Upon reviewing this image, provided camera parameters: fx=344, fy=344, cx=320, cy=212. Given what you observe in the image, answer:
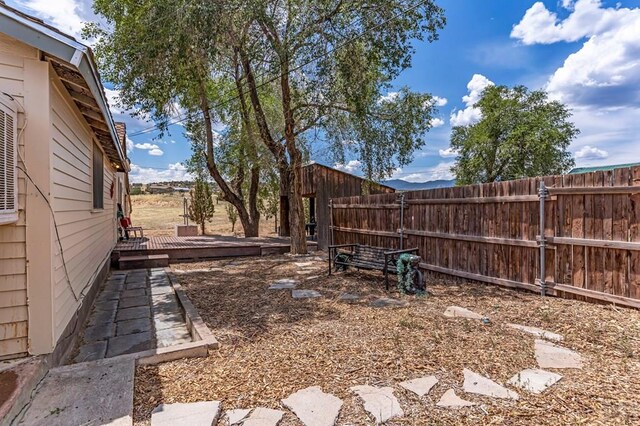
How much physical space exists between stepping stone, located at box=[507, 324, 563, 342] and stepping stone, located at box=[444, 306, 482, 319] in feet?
1.30

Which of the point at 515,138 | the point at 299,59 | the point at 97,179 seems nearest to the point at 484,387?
the point at 97,179

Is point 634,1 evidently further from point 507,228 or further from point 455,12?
point 507,228

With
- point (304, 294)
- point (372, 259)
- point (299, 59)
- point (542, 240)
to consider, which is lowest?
point (304, 294)

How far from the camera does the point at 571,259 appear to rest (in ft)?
14.4

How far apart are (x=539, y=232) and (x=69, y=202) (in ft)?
18.8

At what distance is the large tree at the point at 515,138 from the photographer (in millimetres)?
19516

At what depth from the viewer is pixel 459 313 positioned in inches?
161

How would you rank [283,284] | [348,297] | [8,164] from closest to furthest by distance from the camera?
[8,164]
[348,297]
[283,284]

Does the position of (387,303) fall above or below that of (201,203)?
below

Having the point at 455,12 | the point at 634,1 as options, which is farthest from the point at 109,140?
the point at 634,1

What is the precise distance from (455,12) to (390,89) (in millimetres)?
2312

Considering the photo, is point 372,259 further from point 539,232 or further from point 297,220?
point 297,220

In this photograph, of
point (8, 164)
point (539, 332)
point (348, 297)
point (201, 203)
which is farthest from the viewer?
point (201, 203)

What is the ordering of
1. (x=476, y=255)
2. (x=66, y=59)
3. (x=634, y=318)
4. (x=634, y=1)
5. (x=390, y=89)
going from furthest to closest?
1. (x=390, y=89)
2. (x=634, y=1)
3. (x=476, y=255)
4. (x=634, y=318)
5. (x=66, y=59)
